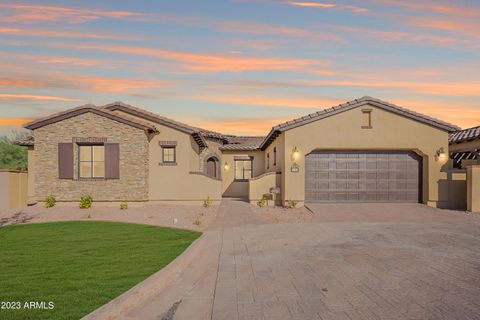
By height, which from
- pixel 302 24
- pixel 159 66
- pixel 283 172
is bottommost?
pixel 283 172

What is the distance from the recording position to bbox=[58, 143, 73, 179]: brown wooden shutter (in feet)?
60.8

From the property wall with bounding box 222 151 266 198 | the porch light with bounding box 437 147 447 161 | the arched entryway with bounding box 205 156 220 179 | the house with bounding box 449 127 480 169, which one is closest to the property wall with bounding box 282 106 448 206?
the porch light with bounding box 437 147 447 161

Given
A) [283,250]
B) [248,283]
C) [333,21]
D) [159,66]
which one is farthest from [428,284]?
[159,66]

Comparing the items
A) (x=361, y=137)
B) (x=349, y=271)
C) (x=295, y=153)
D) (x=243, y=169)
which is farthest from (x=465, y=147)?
(x=349, y=271)

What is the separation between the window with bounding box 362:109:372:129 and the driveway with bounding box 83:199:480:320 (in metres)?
6.34

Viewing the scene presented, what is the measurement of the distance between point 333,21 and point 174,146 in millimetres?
10020

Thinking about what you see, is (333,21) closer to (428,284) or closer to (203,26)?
(203,26)

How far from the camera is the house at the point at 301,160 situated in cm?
1825

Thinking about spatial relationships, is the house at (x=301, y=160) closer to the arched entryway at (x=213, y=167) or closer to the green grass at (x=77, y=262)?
the green grass at (x=77, y=262)

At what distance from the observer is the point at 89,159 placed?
64.6ft

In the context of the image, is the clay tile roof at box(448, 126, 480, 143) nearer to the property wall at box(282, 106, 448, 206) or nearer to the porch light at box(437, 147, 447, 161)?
the porch light at box(437, 147, 447, 161)

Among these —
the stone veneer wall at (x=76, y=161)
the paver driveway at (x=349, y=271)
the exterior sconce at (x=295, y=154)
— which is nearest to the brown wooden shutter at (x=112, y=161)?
the stone veneer wall at (x=76, y=161)

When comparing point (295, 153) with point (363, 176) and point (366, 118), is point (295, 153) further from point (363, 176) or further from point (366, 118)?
point (366, 118)

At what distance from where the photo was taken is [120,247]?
9.64 meters
